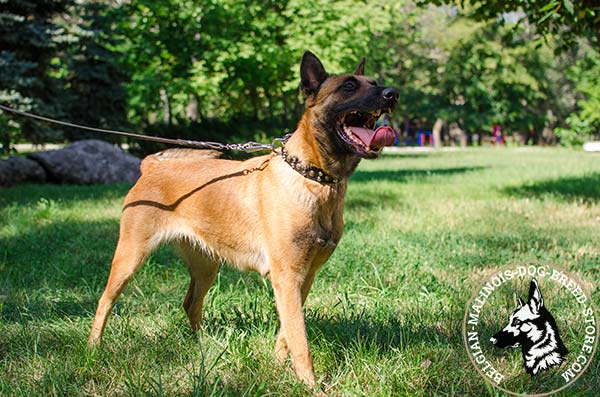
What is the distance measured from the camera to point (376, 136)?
2992 mm

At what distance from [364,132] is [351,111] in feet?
0.44

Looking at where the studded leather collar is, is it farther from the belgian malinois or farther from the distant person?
the distant person

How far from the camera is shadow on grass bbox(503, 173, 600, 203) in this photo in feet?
33.8

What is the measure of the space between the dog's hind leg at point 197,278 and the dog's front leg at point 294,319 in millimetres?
944

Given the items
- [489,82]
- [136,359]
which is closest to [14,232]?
[136,359]

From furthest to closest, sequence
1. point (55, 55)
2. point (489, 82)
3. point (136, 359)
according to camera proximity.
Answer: point (489, 82) → point (55, 55) → point (136, 359)

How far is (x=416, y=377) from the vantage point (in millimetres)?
2971

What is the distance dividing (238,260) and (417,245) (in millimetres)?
3020

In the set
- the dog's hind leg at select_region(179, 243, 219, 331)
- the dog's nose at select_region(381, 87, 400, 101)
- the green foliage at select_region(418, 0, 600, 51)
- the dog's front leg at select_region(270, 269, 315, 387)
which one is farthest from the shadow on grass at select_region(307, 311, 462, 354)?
the green foliage at select_region(418, 0, 600, 51)

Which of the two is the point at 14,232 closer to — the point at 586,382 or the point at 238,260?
the point at 238,260

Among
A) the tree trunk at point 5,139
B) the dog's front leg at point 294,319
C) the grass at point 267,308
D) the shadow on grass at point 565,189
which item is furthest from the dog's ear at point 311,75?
the tree trunk at point 5,139

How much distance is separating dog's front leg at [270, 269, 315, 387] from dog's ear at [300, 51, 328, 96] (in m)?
1.09

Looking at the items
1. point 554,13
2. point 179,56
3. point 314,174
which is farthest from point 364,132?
point 179,56

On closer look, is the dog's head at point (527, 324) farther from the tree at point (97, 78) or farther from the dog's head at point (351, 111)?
the tree at point (97, 78)
